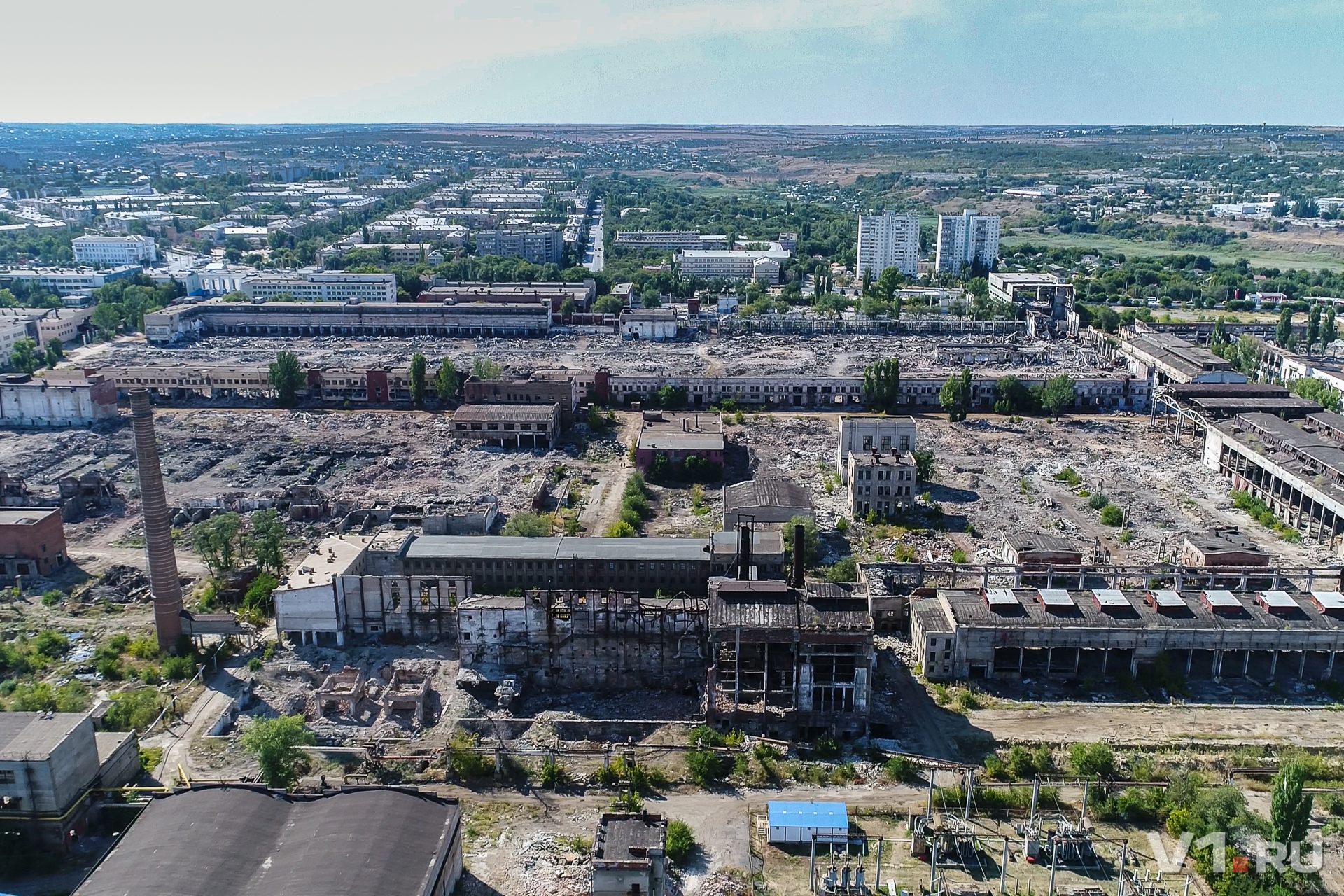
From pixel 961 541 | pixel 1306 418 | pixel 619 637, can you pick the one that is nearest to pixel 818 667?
pixel 619 637

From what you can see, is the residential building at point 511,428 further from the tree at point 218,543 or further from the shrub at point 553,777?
the shrub at point 553,777

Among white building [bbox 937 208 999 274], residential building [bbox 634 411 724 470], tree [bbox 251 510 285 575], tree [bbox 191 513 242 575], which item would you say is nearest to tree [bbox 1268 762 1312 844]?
residential building [bbox 634 411 724 470]

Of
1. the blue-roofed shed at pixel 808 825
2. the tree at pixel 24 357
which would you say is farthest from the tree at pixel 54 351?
the blue-roofed shed at pixel 808 825

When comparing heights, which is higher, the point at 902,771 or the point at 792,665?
the point at 792,665

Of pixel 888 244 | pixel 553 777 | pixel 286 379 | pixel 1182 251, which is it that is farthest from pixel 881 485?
pixel 1182 251

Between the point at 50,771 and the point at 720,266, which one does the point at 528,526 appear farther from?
the point at 720,266

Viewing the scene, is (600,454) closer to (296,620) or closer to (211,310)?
(296,620)
